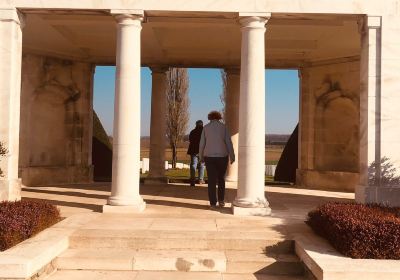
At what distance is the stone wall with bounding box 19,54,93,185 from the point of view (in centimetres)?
2297

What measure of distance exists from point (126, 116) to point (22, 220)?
5.22 metres

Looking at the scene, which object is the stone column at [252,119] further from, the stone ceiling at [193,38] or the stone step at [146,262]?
the stone step at [146,262]

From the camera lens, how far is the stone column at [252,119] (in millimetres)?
14422

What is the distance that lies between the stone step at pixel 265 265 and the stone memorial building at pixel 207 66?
3765mm

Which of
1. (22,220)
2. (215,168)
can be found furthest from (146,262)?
(215,168)

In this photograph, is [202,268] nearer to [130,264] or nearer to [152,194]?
[130,264]

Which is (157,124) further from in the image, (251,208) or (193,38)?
(251,208)

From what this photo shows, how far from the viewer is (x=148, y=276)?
9758mm

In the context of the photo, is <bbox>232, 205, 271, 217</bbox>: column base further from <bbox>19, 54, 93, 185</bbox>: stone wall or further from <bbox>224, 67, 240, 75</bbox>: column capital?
<bbox>19, 54, 93, 185</bbox>: stone wall

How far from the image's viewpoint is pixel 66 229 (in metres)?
11.6

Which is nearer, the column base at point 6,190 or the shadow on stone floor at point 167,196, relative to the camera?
the column base at point 6,190

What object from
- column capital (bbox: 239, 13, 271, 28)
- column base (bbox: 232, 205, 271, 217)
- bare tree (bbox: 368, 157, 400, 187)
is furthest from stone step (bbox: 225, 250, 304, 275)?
column capital (bbox: 239, 13, 271, 28)

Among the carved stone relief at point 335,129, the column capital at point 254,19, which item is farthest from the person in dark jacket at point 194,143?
the column capital at point 254,19

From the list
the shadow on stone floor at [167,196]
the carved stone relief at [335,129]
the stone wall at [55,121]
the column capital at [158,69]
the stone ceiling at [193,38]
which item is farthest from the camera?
the column capital at [158,69]
